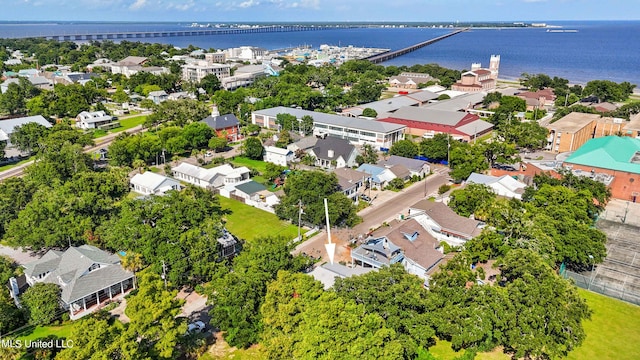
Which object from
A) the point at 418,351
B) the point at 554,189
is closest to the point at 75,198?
the point at 418,351

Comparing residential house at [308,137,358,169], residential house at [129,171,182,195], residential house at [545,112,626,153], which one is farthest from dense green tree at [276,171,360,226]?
residential house at [545,112,626,153]

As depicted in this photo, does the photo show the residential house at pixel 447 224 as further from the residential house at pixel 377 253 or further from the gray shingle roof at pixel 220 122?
the gray shingle roof at pixel 220 122

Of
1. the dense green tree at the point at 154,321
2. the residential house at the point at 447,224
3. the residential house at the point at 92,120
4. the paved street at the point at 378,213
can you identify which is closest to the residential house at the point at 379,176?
the paved street at the point at 378,213

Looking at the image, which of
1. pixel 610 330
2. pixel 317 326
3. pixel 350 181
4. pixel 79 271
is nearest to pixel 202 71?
pixel 350 181

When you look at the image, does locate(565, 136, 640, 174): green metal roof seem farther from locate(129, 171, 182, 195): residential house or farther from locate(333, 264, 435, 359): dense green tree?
locate(129, 171, 182, 195): residential house

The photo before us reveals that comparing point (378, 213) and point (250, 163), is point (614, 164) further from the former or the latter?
point (250, 163)

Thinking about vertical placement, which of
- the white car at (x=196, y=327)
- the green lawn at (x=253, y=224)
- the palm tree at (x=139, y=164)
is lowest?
the green lawn at (x=253, y=224)
